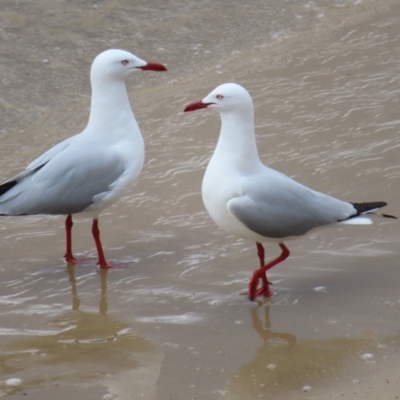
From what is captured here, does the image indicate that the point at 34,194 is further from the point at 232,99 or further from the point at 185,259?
the point at 232,99

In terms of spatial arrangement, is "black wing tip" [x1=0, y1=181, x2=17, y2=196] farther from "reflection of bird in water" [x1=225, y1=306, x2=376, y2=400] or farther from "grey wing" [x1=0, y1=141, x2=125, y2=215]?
"reflection of bird in water" [x1=225, y1=306, x2=376, y2=400]

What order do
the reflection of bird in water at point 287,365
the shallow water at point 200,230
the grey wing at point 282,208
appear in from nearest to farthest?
the reflection of bird in water at point 287,365
the shallow water at point 200,230
the grey wing at point 282,208

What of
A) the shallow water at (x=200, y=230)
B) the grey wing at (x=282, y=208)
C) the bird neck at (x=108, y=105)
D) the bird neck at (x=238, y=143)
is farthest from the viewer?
the bird neck at (x=108, y=105)

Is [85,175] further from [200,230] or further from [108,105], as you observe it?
[200,230]

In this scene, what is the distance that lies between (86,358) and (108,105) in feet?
6.60

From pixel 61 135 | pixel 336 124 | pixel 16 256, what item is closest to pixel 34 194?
pixel 16 256

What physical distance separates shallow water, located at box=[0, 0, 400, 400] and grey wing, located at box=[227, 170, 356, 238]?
0.38 meters

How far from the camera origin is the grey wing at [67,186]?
544 cm

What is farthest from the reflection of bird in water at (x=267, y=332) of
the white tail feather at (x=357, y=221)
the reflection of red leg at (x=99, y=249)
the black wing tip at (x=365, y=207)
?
the reflection of red leg at (x=99, y=249)

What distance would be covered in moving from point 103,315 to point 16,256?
1.10 metres

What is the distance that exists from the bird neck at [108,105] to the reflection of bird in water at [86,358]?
4.69 feet

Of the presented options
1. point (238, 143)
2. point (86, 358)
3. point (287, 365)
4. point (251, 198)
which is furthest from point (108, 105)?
point (287, 365)

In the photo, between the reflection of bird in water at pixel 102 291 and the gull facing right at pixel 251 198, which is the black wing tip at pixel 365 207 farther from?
the reflection of bird in water at pixel 102 291

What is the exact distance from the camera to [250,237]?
16.1 ft
